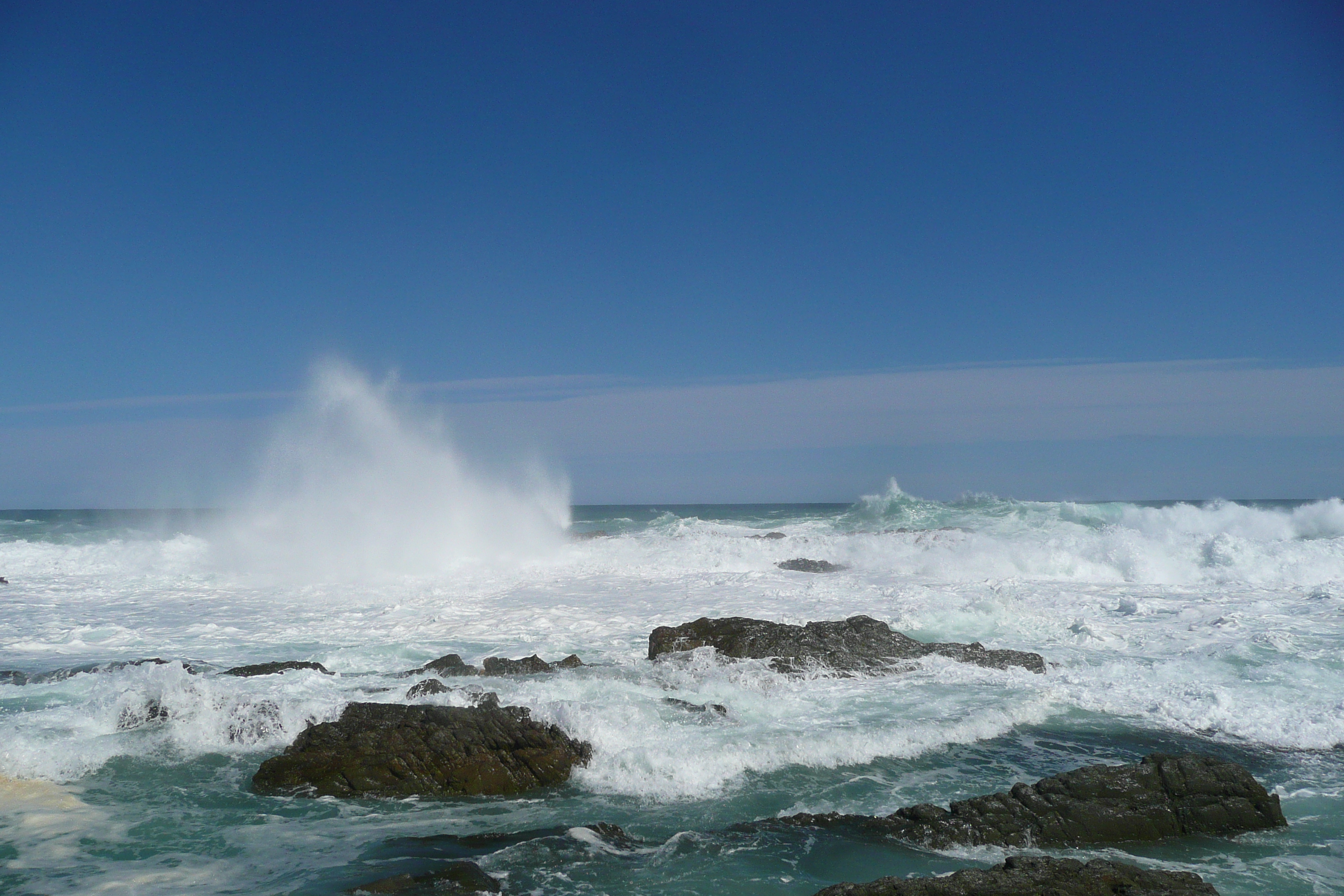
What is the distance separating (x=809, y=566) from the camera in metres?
22.1

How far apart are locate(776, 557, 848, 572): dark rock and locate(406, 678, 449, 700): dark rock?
13.6 m

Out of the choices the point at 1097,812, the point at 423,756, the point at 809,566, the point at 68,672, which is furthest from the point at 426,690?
the point at 809,566

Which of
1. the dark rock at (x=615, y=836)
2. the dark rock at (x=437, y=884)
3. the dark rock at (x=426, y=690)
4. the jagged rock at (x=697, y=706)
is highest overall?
the dark rock at (x=426, y=690)

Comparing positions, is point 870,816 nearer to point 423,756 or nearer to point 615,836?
point 615,836

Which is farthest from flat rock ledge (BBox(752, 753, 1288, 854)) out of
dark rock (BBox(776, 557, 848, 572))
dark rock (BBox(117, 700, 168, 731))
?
dark rock (BBox(776, 557, 848, 572))

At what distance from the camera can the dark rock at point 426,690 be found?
352 inches

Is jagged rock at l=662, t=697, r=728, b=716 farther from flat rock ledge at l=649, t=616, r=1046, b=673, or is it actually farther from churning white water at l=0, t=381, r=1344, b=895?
flat rock ledge at l=649, t=616, r=1046, b=673

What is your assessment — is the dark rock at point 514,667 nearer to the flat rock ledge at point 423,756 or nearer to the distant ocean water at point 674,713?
the distant ocean water at point 674,713

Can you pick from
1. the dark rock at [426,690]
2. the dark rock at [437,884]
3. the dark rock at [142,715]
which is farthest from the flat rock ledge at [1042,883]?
the dark rock at [142,715]

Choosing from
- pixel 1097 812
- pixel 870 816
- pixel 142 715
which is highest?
pixel 142 715

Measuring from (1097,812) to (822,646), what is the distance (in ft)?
18.5

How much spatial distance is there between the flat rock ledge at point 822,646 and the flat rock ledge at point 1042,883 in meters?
6.14

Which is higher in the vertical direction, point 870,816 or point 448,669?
point 448,669

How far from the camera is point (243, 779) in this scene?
22.8 ft
